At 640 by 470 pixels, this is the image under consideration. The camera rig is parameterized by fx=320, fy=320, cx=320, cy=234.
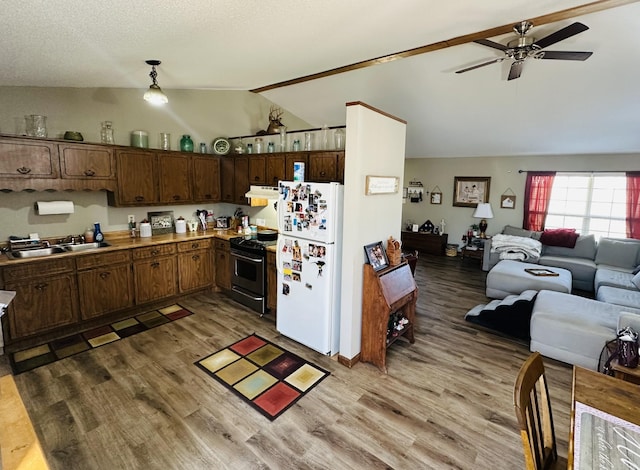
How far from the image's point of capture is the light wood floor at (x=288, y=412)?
2.06 metres

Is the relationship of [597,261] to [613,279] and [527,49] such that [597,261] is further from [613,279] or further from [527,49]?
[527,49]

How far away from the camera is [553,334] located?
3178mm

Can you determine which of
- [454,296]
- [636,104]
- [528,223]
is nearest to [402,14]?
[636,104]

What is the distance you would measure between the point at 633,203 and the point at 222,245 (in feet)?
22.7

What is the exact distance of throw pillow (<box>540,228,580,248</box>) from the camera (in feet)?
18.8

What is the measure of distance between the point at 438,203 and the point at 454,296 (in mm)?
3278

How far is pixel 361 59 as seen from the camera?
3646 millimetres

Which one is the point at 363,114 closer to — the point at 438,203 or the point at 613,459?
the point at 613,459

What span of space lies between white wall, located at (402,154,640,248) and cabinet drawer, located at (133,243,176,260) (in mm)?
5815

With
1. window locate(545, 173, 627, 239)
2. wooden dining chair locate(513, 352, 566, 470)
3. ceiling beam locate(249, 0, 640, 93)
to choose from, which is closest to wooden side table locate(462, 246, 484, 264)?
window locate(545, 173, 627, 239)

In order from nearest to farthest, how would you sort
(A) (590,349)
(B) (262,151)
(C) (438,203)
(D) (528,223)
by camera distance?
(A) (590,349)
(B) (262,151)
(D) (528,223)
(C) (438,203)

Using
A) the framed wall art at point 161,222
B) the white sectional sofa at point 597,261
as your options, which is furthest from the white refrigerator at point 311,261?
the white sectional sofa at point 597,261

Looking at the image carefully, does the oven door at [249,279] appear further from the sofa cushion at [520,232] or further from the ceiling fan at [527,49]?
the sofa cushion at [520,232]

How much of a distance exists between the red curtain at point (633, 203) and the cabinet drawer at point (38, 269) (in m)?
8.32
